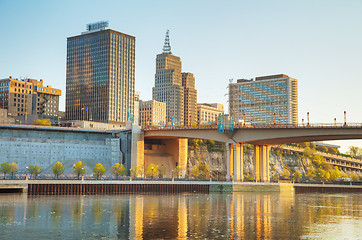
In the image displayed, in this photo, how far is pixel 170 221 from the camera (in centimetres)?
6325

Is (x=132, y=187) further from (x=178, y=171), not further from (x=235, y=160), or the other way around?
(x=178, y=171)

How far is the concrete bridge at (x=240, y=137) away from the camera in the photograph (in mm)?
116062

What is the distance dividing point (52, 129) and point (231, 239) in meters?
110

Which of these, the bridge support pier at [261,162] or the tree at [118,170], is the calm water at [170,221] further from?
the bridge support pier at [261,162]

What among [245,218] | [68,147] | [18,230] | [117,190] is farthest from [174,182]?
[18,230]

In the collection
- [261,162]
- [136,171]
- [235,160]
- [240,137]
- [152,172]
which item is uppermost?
[240,137]

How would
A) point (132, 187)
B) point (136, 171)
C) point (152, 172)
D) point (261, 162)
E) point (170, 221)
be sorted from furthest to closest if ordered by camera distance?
point (261, 162) → point (136, 171) → point (152, 172) → point (132, 187) → point (170, 221)

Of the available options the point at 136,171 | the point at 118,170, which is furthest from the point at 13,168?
the point at 136,171

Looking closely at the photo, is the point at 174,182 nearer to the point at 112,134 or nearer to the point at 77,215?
the point at 112,134

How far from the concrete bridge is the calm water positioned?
3185cm

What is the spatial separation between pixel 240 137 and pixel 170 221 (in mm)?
69552

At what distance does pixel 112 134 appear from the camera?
162625 millimetres

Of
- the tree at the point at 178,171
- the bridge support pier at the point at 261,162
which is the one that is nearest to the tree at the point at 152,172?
the tree at the point at 178,171

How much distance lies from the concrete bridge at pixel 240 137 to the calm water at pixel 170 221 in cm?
3185
